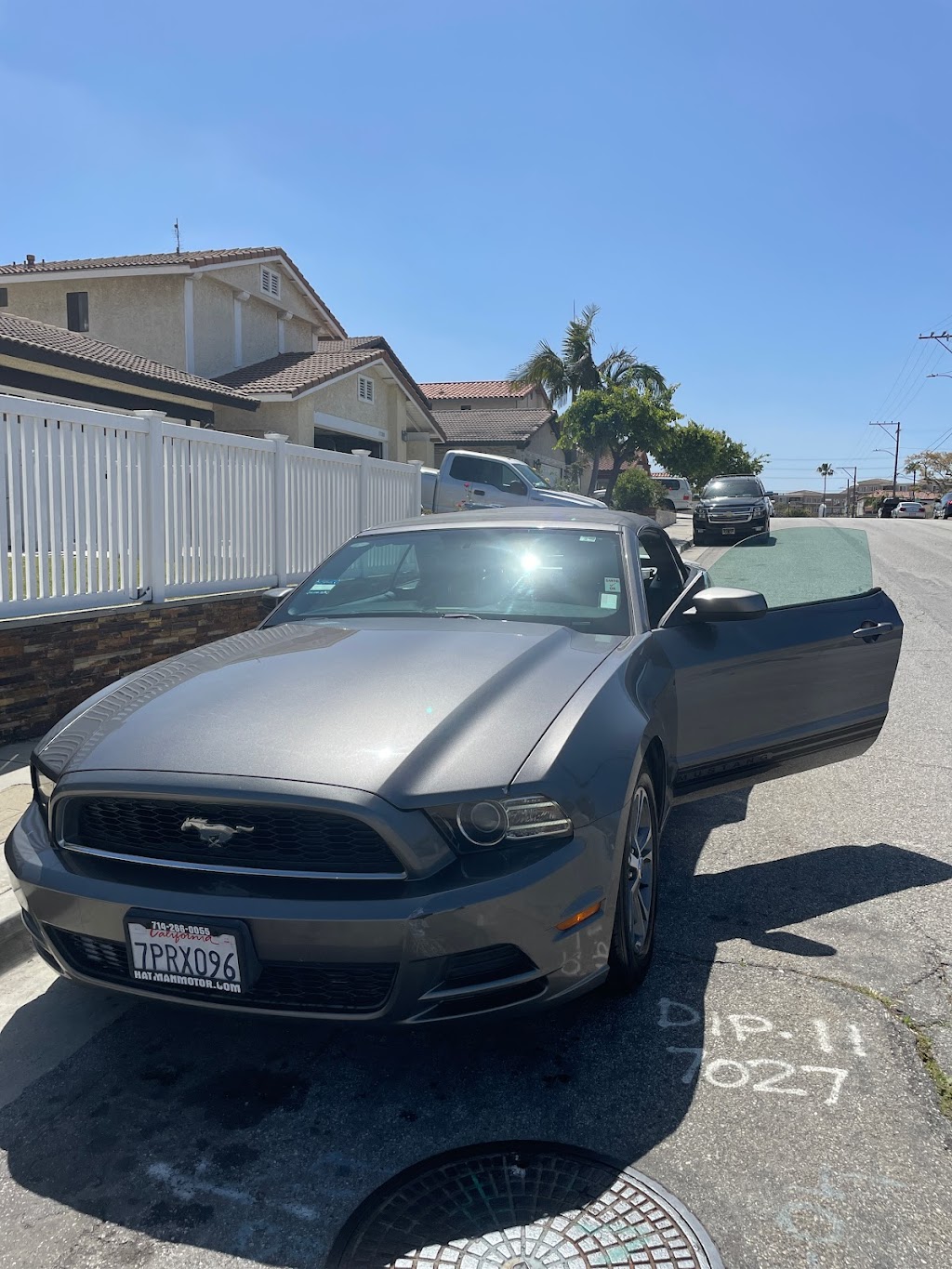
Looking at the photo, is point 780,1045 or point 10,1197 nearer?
point 10,1197

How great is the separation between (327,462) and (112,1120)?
27.9 ft

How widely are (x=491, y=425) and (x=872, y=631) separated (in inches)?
1417

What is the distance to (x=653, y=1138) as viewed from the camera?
248 cm

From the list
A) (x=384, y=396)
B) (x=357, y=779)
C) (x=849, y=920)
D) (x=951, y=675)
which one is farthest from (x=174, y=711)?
(x=384, y=396)

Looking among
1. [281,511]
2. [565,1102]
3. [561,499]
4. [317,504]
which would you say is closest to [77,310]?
[561,499]

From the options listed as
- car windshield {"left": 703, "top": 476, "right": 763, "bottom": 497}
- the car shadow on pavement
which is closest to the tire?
the car shadow on pavement

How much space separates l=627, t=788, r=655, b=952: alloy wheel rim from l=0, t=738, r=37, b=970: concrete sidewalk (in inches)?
85.3

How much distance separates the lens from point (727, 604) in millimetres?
3863

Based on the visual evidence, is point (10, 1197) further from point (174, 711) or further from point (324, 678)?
point (324, 678)

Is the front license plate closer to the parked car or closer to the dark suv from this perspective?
the dark suv

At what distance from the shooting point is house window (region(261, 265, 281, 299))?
24141 mm

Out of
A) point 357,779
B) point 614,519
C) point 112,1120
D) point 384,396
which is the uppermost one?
point 384,396

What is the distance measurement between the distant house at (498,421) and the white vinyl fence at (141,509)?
26.5 metres

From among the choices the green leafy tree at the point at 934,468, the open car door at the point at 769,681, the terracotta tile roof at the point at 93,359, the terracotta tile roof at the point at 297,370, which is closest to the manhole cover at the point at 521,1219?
the open car door at the point at 769,681
